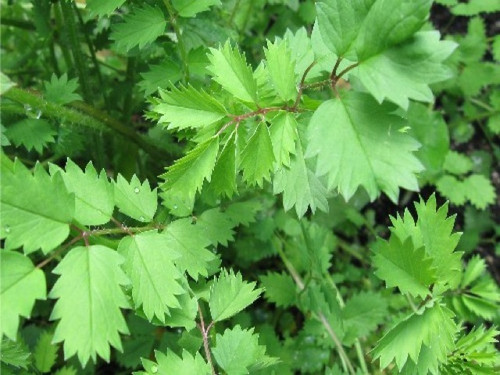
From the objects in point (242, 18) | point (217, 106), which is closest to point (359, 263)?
point (242, 18)

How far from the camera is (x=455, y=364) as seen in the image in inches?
44.7

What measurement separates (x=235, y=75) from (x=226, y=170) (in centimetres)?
19

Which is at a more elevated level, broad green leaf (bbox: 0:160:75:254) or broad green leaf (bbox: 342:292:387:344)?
broad green leaf (bbox: 0:160:75:254)

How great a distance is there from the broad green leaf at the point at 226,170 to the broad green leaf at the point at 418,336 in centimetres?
44

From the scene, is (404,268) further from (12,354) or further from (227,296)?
(12,354)

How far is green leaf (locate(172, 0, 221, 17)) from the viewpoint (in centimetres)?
122

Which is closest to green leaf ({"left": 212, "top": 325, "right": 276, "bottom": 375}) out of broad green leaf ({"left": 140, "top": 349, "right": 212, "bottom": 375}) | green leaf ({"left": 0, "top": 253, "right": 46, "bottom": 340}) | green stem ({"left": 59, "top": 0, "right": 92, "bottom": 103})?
broad green leaf ({"left": 140, "top": 349, "right": 212, "bottom": 375})

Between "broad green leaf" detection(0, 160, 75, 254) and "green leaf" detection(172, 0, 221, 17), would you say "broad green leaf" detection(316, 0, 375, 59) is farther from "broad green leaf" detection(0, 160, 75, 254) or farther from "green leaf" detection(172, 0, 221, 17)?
"broad green leaf" detection(0, 160, 75, 254)

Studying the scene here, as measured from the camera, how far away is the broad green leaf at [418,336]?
105cm

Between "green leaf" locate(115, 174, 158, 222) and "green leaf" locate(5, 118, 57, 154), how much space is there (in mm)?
435

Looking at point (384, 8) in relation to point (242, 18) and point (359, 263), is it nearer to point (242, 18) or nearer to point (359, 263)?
point (242, 18)

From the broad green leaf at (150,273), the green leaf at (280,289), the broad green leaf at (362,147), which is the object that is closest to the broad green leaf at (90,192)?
the broad green leaf at (150,273)

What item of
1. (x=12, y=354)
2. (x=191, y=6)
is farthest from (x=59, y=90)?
(x=12, y=354)

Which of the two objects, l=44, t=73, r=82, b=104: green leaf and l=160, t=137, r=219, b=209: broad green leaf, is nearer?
l=160, t=137, r=219, b=209: broad green leaf
